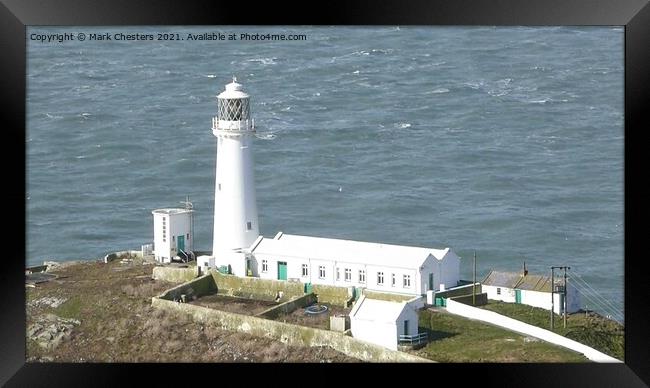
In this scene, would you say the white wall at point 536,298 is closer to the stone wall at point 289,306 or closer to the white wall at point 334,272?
the white wall at point 334,272

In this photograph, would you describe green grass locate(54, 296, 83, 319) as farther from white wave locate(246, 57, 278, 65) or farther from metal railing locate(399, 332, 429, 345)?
white wave locate(246, 57, 278, 65)

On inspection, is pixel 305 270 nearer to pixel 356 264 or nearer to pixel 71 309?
pixel 356 264

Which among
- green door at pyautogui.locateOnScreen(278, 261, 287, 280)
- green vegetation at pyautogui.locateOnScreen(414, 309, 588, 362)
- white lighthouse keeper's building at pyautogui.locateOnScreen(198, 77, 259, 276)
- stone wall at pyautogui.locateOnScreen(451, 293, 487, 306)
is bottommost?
green vegetation at pyautogui.locateOnScreen(414, 309, 588, 362)

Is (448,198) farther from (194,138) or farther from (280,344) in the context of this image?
(280,344)

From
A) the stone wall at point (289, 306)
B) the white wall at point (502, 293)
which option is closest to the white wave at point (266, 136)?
the stone wall at point (289, 306)

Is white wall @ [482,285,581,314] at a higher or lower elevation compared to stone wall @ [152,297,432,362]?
higher

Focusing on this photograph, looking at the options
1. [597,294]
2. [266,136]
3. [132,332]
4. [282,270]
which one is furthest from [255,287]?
[266,136]

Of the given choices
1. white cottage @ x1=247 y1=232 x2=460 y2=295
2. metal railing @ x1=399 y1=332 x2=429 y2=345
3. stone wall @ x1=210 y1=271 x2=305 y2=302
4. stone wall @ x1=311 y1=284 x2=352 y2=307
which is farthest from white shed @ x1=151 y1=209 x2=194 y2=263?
metal railing @ x1=399 y1=332 x2=429 y2=345
